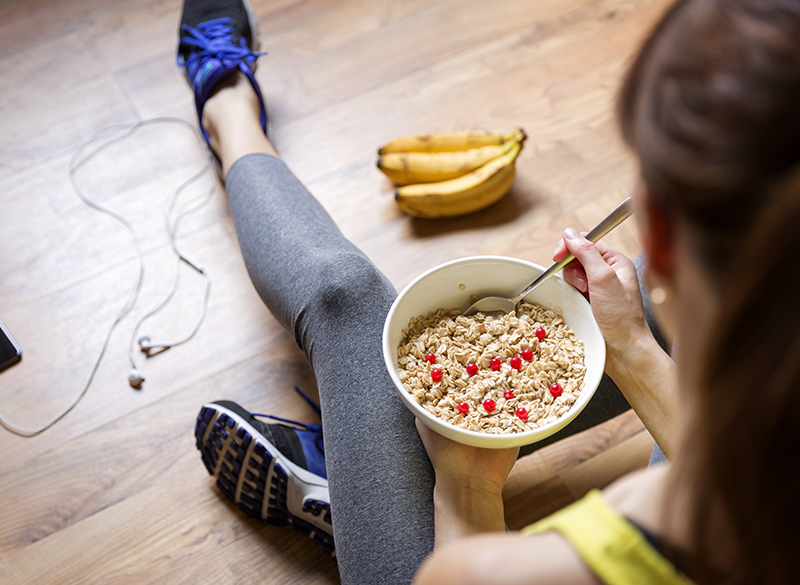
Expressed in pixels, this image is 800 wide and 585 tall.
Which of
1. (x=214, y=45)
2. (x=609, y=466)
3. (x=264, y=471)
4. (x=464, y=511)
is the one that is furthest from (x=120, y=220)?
(x=609, y=466)

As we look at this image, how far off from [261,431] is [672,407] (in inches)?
24.8

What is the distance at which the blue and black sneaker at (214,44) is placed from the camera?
131cm

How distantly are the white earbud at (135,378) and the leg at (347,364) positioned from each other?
0.36 m

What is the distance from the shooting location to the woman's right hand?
2.56ft

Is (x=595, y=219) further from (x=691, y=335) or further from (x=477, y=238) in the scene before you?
(x=691, y=335)

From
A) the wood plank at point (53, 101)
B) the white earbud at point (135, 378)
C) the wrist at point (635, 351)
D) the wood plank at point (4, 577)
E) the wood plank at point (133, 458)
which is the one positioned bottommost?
the wood plank at point (4, 577)

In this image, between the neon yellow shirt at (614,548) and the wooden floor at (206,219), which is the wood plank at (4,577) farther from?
the neon yellow shirt at (614,548)

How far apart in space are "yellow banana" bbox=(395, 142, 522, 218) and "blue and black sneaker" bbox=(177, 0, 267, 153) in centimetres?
39

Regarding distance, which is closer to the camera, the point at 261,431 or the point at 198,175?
the point at 261,431

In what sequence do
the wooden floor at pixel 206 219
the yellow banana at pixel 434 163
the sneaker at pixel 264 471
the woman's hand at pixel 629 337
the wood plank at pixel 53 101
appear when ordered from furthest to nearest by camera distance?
the wood plank at pixel 53 101 < the yellow banana at pixel 434 163 < the wooden floor at pixel 206 219 < the sneaker at pixel 264 471 < the woman's hand at pixel 629 337

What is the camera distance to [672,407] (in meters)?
0.76

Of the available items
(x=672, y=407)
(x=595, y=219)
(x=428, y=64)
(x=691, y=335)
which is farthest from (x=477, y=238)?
(x=691, y=335)

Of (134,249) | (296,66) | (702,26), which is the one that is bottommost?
(134,249)

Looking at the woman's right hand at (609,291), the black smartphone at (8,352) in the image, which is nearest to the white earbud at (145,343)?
the black smartphone at (8,352)
